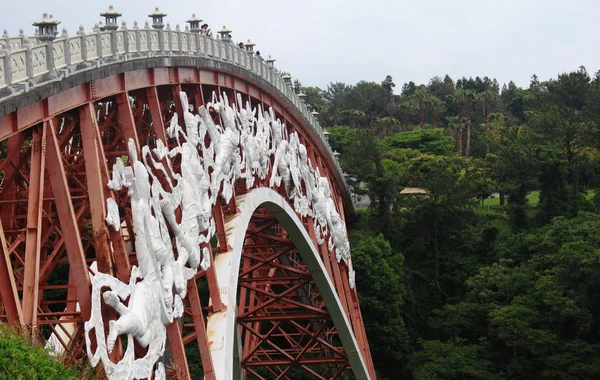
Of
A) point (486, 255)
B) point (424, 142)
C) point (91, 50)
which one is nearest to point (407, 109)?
point (424, 142)

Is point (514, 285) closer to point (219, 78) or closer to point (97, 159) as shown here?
point (219, 78)

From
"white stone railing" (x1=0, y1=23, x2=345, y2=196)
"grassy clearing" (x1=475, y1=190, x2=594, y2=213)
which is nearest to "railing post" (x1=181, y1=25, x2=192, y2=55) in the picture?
"white stone railing" (x1=0, y1=23, x2=345, y2=196)

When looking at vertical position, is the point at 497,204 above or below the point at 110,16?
below

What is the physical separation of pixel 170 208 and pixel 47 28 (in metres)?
4.77

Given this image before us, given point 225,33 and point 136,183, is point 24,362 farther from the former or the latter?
point 225,33

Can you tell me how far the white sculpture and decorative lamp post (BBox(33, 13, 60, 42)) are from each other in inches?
93.4

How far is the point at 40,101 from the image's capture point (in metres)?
13.3

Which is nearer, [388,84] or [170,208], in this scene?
[170,208]

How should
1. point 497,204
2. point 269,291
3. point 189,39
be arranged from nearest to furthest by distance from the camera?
1. point 189,39
2. point 269,291
3. point 497,204

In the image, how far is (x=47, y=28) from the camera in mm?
13906

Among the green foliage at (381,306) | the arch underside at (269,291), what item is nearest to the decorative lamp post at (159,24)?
the arch underside at (269,291)

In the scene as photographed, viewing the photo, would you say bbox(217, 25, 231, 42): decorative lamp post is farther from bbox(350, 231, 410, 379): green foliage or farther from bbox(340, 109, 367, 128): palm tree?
bbox(340, 109, 367, 128): palm tree

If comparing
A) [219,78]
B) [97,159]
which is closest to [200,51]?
[219,78]

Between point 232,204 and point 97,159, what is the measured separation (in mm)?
9083
